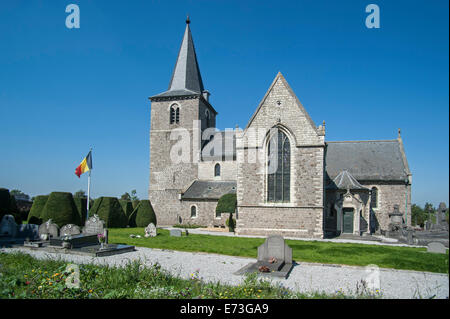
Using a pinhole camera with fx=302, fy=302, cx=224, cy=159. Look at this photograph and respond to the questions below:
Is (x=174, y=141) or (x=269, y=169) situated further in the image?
(x=174, y=141)

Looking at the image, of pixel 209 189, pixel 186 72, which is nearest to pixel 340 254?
pixel 209 189

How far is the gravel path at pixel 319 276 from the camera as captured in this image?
8.16 m

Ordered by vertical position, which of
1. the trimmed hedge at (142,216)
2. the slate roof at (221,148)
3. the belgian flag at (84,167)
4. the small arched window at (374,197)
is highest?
the slate roof at (221,148)

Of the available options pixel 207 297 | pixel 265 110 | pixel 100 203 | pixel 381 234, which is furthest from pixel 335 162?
pixel 207 297

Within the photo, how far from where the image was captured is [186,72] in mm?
37594

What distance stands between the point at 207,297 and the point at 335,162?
1060 inches

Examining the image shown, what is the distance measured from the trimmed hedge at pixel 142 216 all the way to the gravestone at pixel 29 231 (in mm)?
13433

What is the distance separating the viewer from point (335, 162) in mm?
30438

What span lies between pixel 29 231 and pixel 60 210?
6586 mm

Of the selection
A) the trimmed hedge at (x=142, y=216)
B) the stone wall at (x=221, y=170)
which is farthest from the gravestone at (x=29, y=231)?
the stone wall at (x=221, y=170)

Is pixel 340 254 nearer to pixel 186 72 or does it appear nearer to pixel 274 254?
pixel 274 254

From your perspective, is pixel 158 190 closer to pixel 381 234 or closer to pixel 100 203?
pixel 100 203

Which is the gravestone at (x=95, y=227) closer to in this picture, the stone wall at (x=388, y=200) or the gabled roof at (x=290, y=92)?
the gabled roof at (x=290, y=92)

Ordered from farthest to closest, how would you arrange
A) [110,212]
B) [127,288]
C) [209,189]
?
[209,189] → [110,212] → [127,288]
